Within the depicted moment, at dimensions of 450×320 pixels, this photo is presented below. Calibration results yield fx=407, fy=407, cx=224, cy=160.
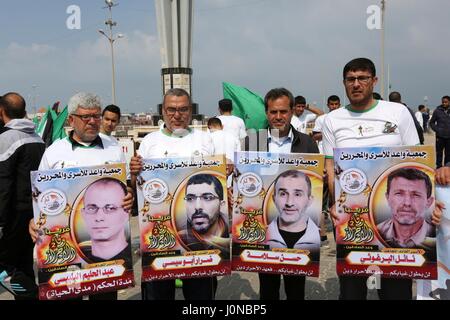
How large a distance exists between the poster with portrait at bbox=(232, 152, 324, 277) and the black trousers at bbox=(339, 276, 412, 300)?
0.86 feet

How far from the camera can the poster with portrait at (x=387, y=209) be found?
279cm

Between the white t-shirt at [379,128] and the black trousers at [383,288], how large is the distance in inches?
38.5

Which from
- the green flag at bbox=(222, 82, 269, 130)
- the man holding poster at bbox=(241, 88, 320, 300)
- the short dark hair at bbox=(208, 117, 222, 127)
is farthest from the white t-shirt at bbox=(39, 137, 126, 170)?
the green flag at bbox=(222, 82, 269, 130)

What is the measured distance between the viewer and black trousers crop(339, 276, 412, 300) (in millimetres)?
2898

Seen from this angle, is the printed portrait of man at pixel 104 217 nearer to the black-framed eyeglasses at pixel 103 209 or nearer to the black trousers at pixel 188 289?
the black-framed eyeglasses at pixel 103 209

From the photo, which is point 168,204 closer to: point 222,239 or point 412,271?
point 222,239

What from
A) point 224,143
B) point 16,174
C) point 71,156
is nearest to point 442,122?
point 224,143

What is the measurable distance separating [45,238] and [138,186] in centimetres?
71

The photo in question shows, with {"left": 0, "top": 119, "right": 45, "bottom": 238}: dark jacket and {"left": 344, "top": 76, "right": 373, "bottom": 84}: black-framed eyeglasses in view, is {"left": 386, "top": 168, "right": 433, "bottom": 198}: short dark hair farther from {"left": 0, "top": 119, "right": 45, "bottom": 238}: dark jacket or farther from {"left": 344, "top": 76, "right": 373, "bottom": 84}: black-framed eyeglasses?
{"left": 0, "top": 119, "right": 45, "bottom": 238}: dark jacket

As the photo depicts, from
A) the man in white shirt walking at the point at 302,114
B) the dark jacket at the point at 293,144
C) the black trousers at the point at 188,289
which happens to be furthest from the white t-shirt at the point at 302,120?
the black trousers at the point at 188,289

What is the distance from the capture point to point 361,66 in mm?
2898

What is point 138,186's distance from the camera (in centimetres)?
292

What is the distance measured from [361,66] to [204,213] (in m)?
1.54

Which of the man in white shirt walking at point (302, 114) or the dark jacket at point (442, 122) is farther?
the dark jacket at point (442, 122)
